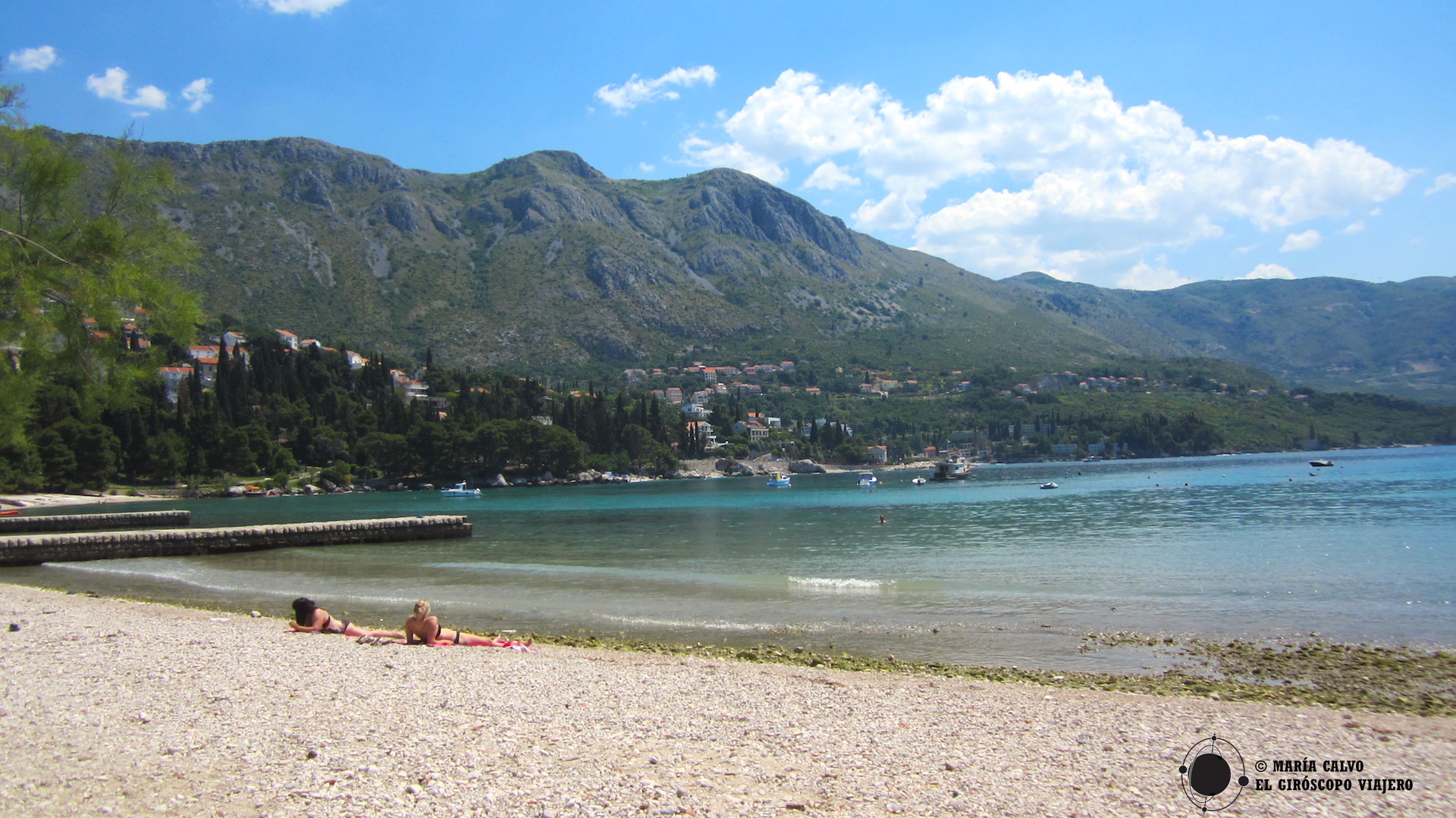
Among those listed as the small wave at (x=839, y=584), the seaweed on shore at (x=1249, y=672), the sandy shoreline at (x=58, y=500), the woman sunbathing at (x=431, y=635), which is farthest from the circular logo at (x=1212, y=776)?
the sandy shoreline at (x=58, y=500)

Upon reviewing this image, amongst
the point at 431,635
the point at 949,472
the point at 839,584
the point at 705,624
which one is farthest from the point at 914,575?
the point at 949,472

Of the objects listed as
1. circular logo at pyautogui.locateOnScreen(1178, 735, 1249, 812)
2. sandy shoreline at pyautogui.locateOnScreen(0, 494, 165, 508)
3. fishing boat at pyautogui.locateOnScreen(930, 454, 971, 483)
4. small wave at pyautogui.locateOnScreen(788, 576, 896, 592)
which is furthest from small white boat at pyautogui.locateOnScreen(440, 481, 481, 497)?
circular logo at pyautogui.locateOnScreen(1178, 735, 1249, 812)

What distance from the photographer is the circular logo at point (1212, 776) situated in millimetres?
6832

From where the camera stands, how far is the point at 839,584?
23156 millimetres

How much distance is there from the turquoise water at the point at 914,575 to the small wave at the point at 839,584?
13cm

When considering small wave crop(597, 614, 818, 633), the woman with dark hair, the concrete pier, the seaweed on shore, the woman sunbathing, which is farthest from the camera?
the concrete pier

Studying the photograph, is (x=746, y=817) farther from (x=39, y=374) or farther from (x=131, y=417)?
(x=131, y=417)

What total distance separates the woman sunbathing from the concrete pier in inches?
1444

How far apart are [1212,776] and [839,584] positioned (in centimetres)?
1601

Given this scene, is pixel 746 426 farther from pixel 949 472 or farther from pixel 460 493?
pixel 460 493

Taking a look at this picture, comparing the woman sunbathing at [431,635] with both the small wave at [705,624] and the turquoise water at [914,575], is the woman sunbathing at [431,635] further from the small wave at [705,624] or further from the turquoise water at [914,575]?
the small wave at [705,624]

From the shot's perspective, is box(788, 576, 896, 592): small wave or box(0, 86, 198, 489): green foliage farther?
box(788, 576, 896, 592): small wave

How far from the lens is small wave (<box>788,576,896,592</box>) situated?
73.4 ft

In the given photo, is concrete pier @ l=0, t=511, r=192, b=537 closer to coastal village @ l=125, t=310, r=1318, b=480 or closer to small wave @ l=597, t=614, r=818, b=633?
small wave @ l=597, t=614, r=818, b=633
